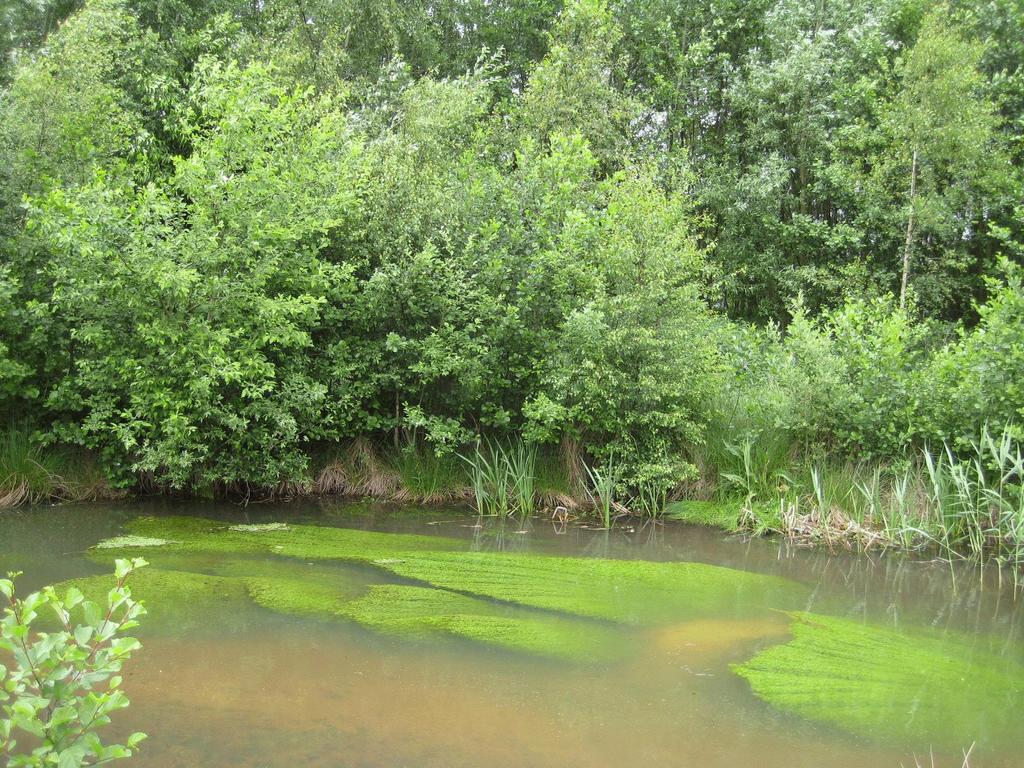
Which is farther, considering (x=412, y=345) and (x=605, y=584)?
(x=412, y=345)

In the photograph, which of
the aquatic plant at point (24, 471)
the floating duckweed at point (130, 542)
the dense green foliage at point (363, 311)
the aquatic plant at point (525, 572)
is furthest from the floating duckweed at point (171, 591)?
the aquatic plant at point (24, 471)

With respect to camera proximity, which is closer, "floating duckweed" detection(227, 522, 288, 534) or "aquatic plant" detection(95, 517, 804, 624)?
"aquatic plant" detection(95, 517, 804, 624)

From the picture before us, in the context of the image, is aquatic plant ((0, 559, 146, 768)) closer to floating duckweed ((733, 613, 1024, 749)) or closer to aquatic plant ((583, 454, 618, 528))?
floating duckweed ((733, 613, 1024, 749))

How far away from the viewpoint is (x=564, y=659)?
477 centimetres

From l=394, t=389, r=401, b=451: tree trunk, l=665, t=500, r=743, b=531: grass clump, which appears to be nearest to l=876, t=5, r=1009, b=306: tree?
l=665, t=500, r=743, b=531: grass clump

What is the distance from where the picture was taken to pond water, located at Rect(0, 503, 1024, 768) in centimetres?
375

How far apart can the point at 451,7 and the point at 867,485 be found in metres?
16.2

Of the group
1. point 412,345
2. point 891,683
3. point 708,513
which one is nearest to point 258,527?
point 412,345

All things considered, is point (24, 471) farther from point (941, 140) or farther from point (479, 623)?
point (941, 140)

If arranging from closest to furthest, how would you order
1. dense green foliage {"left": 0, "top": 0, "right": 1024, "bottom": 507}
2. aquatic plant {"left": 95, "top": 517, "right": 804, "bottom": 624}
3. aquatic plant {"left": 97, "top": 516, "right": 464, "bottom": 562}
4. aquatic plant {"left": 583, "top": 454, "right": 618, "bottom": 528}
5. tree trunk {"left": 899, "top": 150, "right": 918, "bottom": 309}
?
1. aquatic plant {"left": 95, "top": 517, "right": 804, "bottom": 624}
2. aquatic plant {"left": 97, "top": 516, "right": 464, "bottom": 562}
3. dense green foliage {"left": 0, "top": 0, "right": 1024, "bottom": 507}
4. aquatic plant {"left": 583, "top": 454, "right": 618, "bottom": 528}
5. tree trunk {"left": 899, "top": 150, "right": 918, "bottom": 309}

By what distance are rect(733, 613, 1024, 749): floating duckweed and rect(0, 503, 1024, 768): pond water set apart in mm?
16

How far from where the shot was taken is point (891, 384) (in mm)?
8195

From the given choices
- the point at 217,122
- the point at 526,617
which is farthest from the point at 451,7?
the point at 526,617

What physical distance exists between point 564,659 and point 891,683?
5.91 ft
